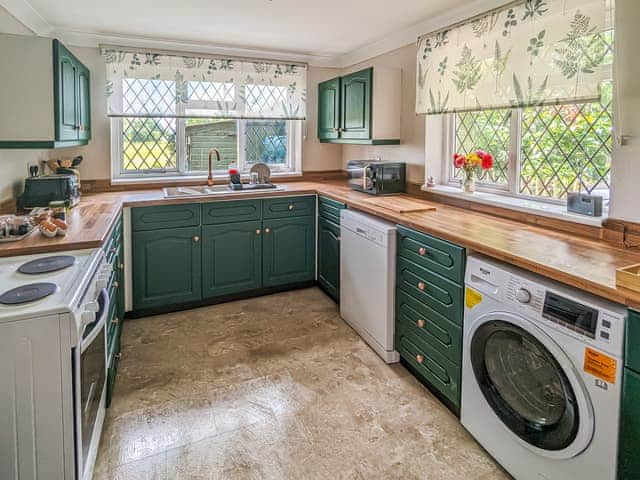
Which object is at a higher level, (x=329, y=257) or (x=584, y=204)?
(x=584, y=204)

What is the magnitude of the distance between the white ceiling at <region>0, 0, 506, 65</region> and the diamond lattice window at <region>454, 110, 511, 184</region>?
26.3 inches

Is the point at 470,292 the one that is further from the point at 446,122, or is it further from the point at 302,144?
the point at 302,144

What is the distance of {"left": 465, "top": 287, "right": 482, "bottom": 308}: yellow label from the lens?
189cm

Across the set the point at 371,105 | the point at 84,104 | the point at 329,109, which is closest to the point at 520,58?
the point at 371,105

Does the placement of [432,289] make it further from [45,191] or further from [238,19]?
[45,191]

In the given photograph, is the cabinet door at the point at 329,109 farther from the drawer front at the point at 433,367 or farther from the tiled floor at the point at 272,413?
the drawer front at the point at 433,367

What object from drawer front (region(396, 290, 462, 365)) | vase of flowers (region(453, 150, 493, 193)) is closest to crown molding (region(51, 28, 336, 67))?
vase of flowers (region(453, 150, 493, 193))

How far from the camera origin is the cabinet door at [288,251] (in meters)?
3.74

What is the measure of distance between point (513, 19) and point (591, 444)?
6.85ft

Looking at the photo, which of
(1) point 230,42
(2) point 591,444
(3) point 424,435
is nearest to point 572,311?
(2) point 591,444

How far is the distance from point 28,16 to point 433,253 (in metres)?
2.95

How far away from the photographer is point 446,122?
10.7 feet

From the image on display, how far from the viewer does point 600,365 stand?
1363 millimetres

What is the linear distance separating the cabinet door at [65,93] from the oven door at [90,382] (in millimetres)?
1221
